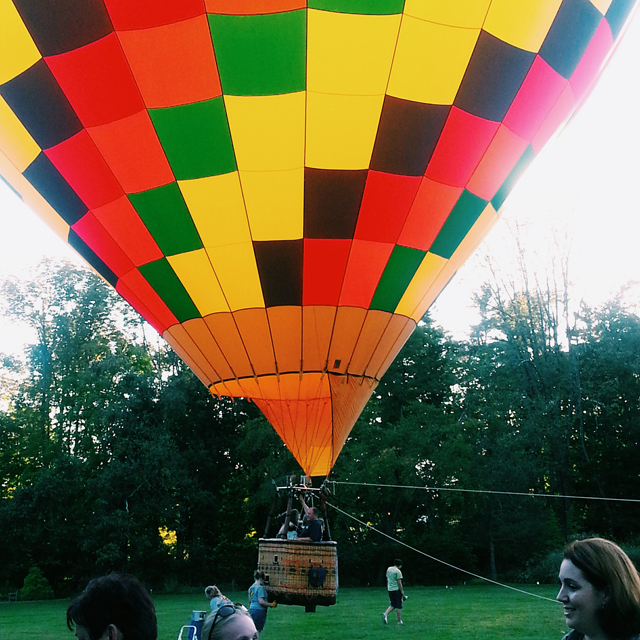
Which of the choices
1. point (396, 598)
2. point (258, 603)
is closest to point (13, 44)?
point (258, 603)

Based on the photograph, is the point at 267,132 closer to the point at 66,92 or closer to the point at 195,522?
the point at 66,92

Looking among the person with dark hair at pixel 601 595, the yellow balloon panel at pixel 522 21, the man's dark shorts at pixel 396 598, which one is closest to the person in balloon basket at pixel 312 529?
the person with dark hair at pixel 601 595

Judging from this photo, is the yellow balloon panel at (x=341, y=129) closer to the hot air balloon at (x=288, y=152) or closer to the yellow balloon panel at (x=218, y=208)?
the hot air balloon at (x=288, y=152)

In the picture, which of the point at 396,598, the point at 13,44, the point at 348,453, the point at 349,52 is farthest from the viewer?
the point at 348,453

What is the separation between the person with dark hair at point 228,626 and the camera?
1.77 m

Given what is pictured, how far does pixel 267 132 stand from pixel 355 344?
166cm

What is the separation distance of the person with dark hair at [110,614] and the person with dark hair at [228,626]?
37 centimetres

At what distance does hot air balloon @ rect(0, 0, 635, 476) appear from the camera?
4.40 meters

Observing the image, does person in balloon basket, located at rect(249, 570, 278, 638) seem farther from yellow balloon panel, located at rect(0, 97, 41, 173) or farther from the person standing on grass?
yellow balloon panel, located at rect(0, 97, 41, 173)

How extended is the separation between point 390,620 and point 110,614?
8.70 metres

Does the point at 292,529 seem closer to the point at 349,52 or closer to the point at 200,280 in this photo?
the point at 200,280

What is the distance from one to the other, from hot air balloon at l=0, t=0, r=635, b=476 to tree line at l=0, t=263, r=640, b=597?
14113 millimetres

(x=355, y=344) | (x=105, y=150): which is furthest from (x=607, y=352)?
(x=105, y=150)

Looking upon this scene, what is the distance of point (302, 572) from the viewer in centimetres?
447
